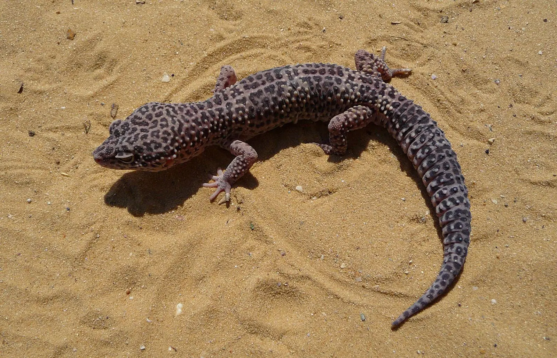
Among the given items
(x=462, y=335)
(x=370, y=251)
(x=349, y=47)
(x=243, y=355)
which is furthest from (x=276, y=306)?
(x=349, y=47)

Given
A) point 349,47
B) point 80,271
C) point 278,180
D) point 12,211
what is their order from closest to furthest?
point 80,271 < point 12,211 < point 278,180 < point 349,47

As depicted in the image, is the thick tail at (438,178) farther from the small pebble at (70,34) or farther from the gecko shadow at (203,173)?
the small pebble at (70,34)

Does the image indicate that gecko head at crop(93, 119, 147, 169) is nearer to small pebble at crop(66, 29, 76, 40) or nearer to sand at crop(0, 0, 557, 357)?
sand at crop(0, 0, 557, 357)

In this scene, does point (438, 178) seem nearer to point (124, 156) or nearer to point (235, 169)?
point (235, 169)

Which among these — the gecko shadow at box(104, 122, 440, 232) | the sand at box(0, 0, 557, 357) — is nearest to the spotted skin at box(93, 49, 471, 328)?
the gecko shadow at box(104, 122, 440, 232)

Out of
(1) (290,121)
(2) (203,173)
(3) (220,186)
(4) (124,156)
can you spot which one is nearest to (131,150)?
(4) (124,156)

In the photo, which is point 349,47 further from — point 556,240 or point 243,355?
point 243,355
